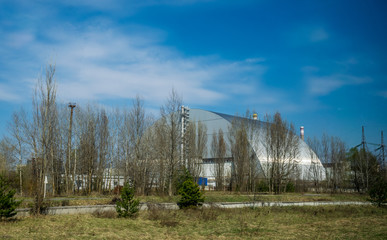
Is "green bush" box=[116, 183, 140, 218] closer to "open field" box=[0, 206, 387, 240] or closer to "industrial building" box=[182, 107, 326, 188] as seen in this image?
"open field" box=[0, 206, 387, 240]

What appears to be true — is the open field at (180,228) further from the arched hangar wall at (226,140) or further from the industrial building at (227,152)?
the arched hangar wall at (226,140)

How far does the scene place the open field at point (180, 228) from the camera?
37.4 ft

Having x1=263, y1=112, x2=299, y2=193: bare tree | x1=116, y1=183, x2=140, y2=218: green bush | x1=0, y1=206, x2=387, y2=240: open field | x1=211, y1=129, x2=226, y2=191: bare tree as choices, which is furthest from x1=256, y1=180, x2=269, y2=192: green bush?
x1=116, y1=183, x2=140, y2=218: green bush

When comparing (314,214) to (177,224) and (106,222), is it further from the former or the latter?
(106,222)

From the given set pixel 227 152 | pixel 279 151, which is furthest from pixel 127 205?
pixel 227 152

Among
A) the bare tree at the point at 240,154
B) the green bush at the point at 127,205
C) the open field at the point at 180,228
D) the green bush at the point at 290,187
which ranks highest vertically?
the bare tree at the point at 240,154

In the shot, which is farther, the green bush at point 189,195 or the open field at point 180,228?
the green bush at point 189,195

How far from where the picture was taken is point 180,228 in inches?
531

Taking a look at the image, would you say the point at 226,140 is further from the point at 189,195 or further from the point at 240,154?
Answer: the point at 189,195

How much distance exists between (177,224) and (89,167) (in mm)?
21873

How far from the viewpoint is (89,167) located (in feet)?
111

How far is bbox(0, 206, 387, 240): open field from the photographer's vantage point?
11406 millimetres

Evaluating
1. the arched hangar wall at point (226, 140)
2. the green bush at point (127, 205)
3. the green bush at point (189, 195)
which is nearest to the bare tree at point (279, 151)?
the arched hangar wall at point (226, 140)

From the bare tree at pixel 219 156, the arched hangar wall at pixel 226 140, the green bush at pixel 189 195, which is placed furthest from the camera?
the arched hangar wall at pixel 226 140
